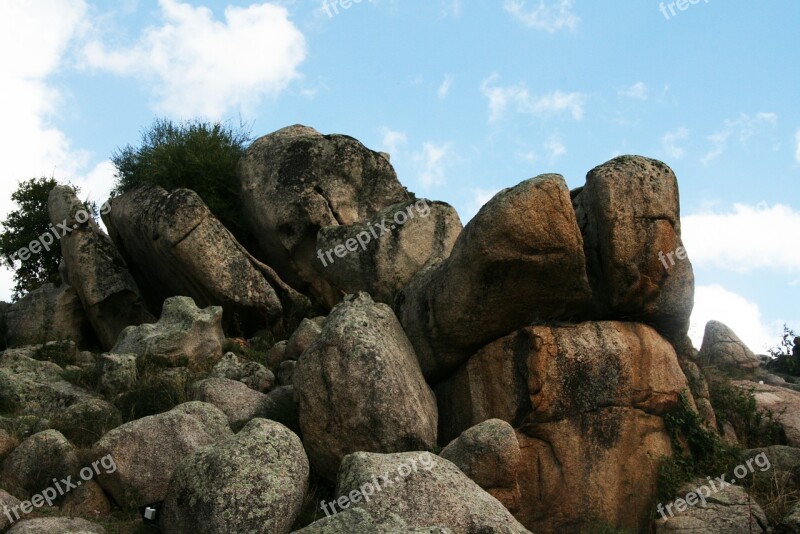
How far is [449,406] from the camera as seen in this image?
739 inches

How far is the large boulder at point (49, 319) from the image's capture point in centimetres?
2611

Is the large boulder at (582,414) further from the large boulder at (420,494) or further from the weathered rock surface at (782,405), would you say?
the large boulder at (420,494)

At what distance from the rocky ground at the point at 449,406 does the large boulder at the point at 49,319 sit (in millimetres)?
3147

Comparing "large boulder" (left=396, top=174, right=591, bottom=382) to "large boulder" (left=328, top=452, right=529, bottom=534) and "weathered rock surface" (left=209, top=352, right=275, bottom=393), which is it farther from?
"large boulder" (left=328, top=452, right=529, bottom=534)

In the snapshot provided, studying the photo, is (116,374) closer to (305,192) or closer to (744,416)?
(305,192)

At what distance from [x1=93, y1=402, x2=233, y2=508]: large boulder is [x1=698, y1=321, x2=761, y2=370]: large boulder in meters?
16.4

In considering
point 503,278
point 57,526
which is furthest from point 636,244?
point 57,526

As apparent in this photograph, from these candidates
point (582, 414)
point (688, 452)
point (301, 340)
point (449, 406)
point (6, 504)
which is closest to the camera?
point (6, 504)

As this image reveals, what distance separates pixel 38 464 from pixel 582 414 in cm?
903

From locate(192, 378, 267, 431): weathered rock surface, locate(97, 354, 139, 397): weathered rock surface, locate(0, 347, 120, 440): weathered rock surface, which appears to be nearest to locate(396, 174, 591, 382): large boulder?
locate(192, 378, 267, 431): weathered rock surface

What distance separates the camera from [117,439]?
1596 centimetres

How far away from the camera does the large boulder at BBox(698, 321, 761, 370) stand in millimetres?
28297
